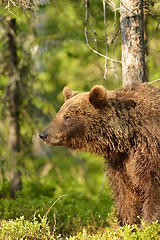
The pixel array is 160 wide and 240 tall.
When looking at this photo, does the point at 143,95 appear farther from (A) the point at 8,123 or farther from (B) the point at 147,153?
(A) the point at 8,123

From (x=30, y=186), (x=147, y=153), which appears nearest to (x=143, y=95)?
(x=147, y=153)

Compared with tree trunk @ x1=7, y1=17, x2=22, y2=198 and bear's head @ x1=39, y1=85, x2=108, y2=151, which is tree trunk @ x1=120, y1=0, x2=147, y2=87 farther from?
tree trunk @ x1=7, y1=17, x2=22, y2=198

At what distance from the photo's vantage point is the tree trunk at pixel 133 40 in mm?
5176

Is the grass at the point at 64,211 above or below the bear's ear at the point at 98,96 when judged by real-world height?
below

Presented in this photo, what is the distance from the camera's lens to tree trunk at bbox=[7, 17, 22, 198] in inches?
323

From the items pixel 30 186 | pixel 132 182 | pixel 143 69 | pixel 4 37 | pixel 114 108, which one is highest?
pixel 4 37

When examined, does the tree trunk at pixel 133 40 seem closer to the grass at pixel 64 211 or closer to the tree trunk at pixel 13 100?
the grass at pixel 64 211

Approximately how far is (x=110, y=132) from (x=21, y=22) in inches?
182

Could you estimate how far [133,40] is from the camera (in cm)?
521

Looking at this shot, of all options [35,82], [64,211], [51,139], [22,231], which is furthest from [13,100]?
[22,231]

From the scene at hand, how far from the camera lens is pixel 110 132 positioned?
441 cm

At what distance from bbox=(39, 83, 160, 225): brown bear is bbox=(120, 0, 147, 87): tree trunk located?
0.66 m

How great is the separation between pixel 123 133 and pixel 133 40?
165cm

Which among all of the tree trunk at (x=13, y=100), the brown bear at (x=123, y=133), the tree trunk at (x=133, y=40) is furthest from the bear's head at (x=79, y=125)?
the tree trunk at (x=13, y=100)
